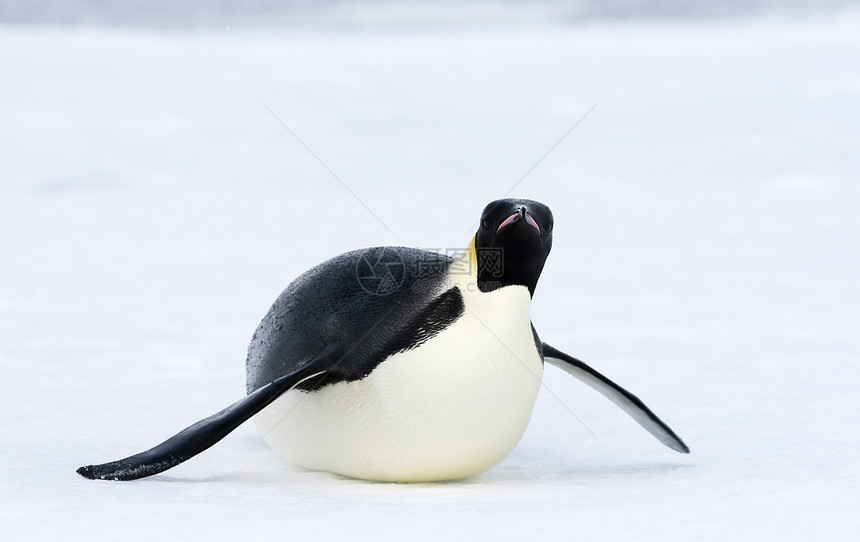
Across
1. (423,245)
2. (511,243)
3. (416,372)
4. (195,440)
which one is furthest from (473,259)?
(423,245)

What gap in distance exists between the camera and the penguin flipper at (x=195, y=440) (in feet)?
8.65

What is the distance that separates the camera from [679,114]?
1238 cm

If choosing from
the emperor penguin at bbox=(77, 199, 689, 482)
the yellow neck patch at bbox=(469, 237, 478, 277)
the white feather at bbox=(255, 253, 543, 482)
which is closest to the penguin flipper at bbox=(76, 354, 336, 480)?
the emperor penguin at bbox=(77, 199, 689, 482)

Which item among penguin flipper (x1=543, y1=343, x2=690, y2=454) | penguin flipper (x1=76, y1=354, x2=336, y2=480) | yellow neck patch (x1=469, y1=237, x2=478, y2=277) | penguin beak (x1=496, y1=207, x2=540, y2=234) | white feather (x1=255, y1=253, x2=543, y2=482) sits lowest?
penguin flipper (x1=543, y1=343, x2=690, y2=454)

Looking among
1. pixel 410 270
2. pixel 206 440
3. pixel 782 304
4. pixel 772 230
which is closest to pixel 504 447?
pixel 410 270

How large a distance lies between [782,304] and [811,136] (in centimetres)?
542

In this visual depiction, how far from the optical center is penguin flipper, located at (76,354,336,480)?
8.65 ft

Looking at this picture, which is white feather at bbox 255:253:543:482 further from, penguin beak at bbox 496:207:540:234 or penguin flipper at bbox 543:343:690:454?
penguin flipper at bbox 543:343:690:454

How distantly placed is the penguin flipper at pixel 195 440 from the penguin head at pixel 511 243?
544mm

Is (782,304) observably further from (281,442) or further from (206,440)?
(206,440)

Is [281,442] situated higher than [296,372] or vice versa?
[296,372]

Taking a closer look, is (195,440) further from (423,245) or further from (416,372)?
(423,245)

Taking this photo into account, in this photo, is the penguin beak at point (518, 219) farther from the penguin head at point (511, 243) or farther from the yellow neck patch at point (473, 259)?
the yellow neck patch at point (473, 259)

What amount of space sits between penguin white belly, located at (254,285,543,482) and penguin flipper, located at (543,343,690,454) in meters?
0.55
